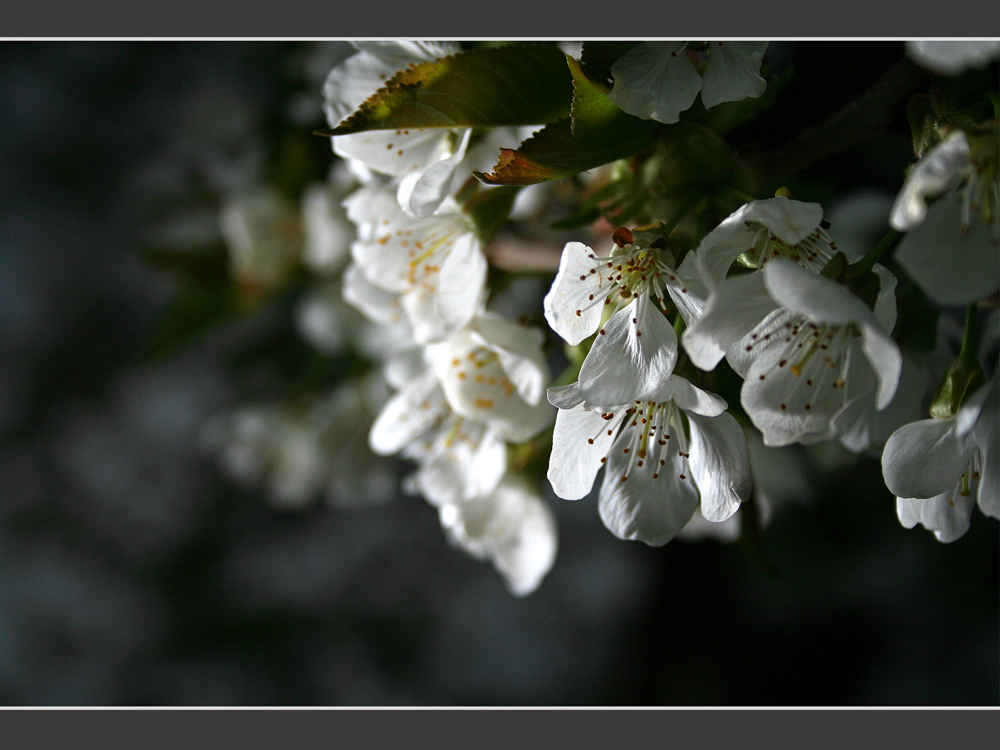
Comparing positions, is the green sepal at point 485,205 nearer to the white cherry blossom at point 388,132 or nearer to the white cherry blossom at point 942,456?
the white cherry blossom at point 388,132

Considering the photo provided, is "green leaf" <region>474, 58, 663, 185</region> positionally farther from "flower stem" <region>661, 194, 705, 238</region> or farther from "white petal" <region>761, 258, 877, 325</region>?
"white petal" <region>761, 258, 877, 325</region>

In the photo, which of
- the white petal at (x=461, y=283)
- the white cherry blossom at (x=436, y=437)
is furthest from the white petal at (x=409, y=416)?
the white petal at (x=461, y=283)

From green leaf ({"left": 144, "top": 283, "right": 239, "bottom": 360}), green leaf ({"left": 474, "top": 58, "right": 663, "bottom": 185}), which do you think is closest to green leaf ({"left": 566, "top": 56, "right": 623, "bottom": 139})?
green leaf ({"left": 474, "top": 58, "right": 663, "bottom": 185})

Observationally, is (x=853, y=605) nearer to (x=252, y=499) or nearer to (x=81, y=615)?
(x=252, y=499)

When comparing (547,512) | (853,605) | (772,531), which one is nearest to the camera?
(547,512)

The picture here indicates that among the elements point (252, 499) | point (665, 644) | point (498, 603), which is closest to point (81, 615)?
point (252, 499)

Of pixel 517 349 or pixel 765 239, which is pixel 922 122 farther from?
pixel 517 349

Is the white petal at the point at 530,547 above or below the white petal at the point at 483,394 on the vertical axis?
below

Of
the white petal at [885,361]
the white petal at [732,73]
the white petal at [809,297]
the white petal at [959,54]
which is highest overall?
the white petal at [732,73]

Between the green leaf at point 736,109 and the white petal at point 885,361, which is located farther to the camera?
the green leaf at point 736,109
